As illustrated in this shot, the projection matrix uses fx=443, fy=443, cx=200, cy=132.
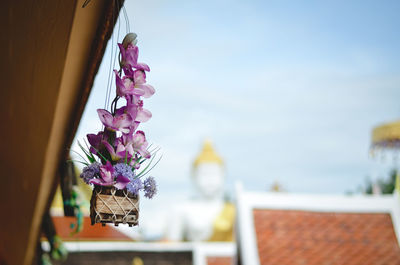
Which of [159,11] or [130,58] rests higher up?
[159,11]

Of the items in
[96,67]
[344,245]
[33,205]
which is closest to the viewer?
[96,67]

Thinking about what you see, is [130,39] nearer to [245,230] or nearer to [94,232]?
[94,232]


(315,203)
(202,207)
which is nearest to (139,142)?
(315,203)

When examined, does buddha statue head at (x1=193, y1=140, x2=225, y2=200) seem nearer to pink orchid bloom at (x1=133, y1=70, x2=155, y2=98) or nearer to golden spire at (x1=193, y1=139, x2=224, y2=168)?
golden spire at (x1=193, y1=139, x2=224, y2=168)

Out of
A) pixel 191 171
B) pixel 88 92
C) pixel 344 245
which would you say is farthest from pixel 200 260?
pixel 88 92

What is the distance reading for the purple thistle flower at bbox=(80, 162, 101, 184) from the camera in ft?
3.61

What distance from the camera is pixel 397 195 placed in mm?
5301

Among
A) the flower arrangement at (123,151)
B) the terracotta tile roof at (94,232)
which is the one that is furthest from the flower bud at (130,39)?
the terracotta tile roof at (94,232)

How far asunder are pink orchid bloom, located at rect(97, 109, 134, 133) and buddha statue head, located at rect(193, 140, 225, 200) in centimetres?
1002

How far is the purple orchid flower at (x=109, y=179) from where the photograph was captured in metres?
1.09

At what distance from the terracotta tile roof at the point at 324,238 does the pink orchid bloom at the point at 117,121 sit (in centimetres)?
395

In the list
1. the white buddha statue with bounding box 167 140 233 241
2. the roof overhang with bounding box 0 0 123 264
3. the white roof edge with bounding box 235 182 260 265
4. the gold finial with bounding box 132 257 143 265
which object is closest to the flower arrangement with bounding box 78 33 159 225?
the roof overhang with bounding box 0 0 123 264

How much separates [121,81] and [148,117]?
11cm

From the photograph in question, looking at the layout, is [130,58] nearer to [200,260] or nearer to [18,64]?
[18,64]
